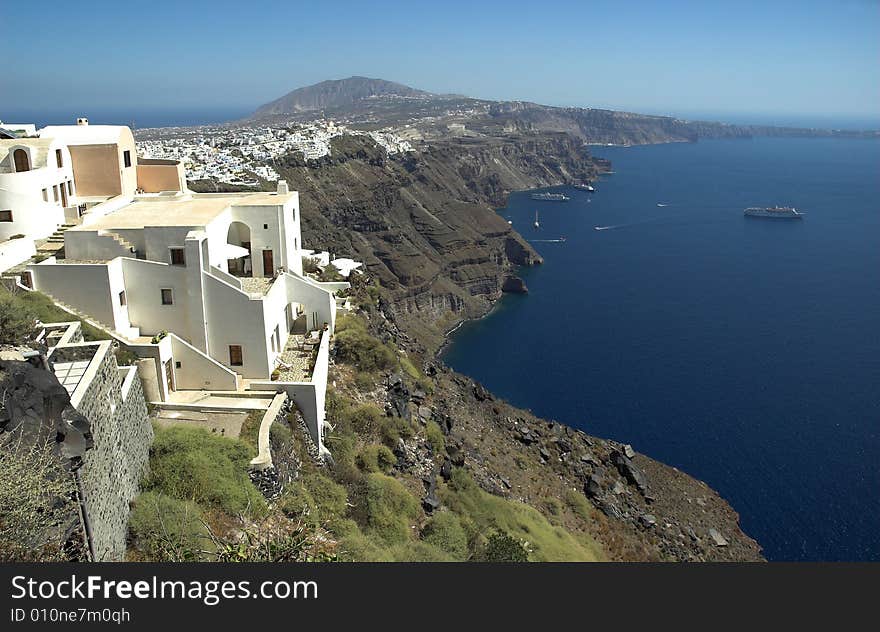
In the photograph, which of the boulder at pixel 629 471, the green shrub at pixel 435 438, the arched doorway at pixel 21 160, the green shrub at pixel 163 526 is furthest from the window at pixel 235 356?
the boulder at pixel 629 471

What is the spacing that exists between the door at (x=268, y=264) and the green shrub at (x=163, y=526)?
12.6m

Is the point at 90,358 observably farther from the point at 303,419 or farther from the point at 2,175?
the point at 2,175

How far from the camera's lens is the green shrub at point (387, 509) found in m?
19.1

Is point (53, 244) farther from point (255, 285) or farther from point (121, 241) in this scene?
point (255, 285)

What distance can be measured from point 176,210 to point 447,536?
1444cm

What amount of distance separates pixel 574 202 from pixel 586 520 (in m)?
124

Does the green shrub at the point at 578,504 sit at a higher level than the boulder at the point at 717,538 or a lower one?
higher

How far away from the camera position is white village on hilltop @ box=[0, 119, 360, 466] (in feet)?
65.7

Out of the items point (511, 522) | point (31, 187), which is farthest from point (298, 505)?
point (31, 187)

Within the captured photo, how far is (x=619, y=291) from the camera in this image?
82.3m

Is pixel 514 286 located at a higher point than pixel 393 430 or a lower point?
lower

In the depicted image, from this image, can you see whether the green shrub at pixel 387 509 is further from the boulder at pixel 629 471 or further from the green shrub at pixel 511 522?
the boulder at pixel 629 471

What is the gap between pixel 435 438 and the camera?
27.4m

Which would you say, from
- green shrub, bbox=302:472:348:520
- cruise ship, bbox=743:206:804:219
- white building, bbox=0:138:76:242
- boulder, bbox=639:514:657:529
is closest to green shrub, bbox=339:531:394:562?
green shrub, bbox=302:472:348:520
